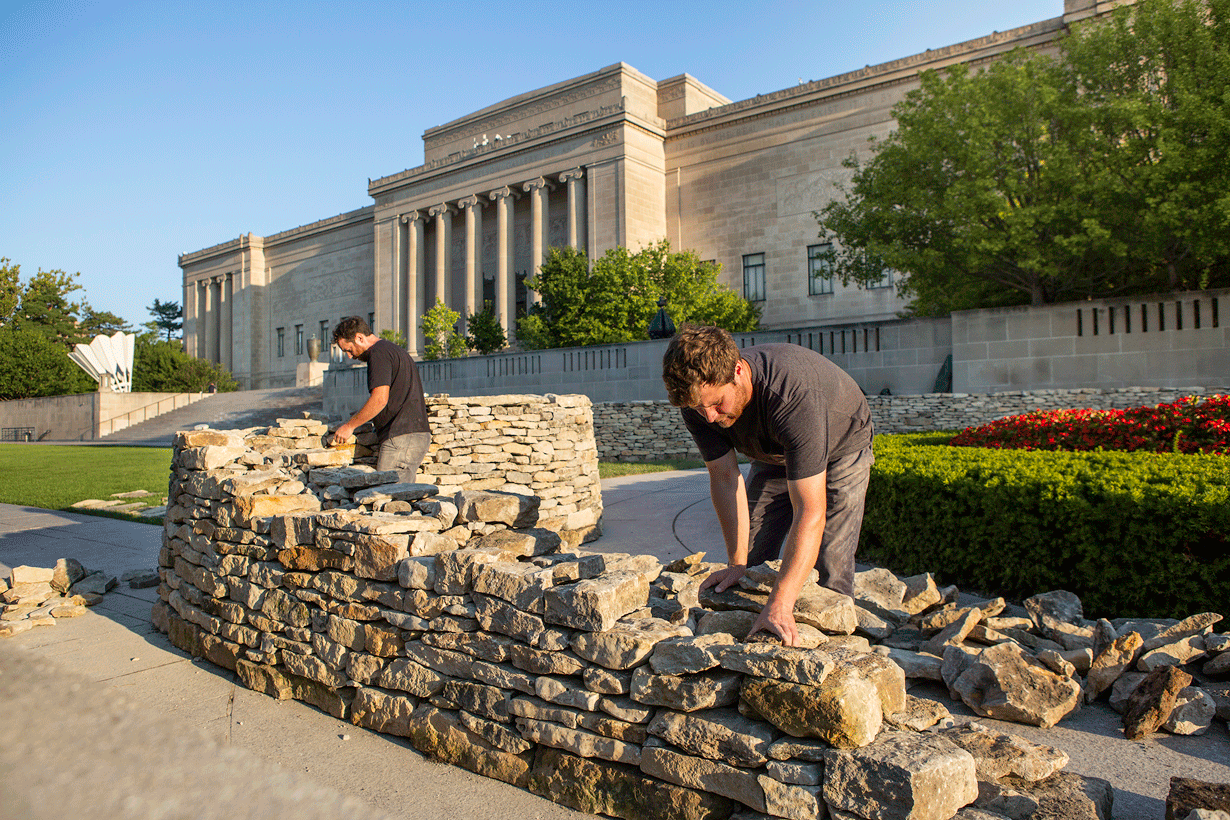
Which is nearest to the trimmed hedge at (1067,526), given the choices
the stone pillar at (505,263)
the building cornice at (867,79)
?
the building cornice at (867,79)

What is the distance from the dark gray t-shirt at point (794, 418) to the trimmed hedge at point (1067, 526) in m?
2.45

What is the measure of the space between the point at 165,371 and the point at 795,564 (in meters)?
57.2

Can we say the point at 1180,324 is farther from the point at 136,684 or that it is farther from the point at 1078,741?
the point at 136,684

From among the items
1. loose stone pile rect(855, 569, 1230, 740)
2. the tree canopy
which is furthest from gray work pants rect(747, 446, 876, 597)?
the tree canopy

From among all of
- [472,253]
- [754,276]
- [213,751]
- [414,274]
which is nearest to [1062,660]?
[213,751]

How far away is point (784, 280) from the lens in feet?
131

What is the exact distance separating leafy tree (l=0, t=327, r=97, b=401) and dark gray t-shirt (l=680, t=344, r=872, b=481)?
55.7 metres

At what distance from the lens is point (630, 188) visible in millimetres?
41031

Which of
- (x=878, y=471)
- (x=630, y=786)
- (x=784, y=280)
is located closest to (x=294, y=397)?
(x=784, y=280)

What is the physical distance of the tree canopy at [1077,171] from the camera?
17.1 m

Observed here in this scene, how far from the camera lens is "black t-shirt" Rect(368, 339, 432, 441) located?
21.0 feet

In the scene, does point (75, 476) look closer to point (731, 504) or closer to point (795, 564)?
point (731, 504)

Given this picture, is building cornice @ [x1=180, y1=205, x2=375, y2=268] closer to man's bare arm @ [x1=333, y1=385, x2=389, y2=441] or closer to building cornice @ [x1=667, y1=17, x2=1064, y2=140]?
building cornice @ [x1=667, y1=17, x2=1064, y2=140]

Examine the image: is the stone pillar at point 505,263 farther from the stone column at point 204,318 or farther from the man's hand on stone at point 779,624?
the man's hand on stone at point 779,624
